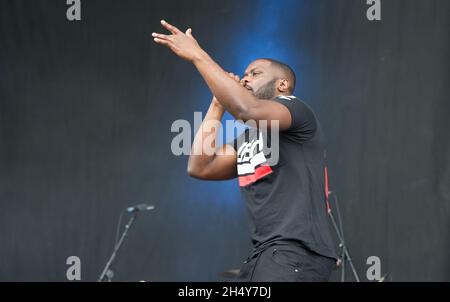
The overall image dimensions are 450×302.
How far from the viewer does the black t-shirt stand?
2.46 m

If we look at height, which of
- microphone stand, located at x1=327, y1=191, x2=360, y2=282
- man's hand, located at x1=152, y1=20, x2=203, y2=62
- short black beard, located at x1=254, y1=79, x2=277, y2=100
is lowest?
microphone stand, located at x1=327, y1=191, x2=360, y2=282

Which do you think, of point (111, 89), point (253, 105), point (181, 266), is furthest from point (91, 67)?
point (253, 105)

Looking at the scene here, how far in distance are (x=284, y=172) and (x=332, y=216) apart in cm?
263

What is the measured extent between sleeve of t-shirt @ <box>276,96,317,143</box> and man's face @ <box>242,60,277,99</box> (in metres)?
0.31

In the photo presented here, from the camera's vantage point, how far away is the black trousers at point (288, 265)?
94.0 inches

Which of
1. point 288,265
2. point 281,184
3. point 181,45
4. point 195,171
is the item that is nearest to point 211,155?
point 195,171

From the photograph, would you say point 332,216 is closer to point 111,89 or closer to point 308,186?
point 111,89

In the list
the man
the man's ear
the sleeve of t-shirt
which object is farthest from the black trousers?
the man's ear

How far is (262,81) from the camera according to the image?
2947 mm

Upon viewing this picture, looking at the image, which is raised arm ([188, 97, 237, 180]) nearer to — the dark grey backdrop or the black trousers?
the black trousers

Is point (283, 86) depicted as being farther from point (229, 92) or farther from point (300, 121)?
point (229, 92)

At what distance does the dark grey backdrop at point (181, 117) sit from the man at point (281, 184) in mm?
2607

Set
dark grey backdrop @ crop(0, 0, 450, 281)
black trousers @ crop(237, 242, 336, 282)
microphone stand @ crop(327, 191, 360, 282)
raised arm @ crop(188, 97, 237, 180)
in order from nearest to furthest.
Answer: black trousers @ crop(237, 242, 336, 282)
raised arm @ crop(188, 97, 237, 180)
microphone stand @ crop(327, 191, 360, 282)
dark grey backdrop @ crop(0, 0, 450, 281)

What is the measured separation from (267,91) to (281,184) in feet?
1.89
